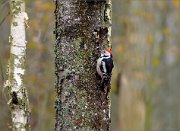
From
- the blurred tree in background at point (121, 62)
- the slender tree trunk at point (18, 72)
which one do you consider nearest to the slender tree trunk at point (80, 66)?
the slender tree trunk at point (18, 72)

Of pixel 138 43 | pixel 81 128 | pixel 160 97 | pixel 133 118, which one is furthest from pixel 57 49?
pixel 160 97

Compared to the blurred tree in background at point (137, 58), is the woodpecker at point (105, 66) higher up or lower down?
lower down

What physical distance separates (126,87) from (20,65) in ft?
33.2

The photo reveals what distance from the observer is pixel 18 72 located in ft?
18.4

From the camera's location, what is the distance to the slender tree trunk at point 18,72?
5520 millimetres

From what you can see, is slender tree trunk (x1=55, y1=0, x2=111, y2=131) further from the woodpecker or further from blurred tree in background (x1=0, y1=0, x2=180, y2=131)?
blurred tree in background (x1=0, y1=0, x2=180, y2=131)

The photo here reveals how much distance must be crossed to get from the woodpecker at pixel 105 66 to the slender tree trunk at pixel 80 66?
50 mm

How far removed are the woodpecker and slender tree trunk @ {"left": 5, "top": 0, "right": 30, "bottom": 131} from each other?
0.97m

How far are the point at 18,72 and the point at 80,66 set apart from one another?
0.90 metres

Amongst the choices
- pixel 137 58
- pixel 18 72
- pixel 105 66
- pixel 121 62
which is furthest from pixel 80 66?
pixel 137 58

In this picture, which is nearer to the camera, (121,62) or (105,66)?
(105,66)

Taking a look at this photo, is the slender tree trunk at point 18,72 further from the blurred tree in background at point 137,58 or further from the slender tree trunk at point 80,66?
the blurred tree in background at point 137,58

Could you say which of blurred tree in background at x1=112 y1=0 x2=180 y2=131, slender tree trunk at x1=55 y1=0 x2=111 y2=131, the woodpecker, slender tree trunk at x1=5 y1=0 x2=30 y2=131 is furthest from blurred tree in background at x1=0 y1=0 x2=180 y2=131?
the woodpecker

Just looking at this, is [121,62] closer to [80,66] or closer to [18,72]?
[18,72]
